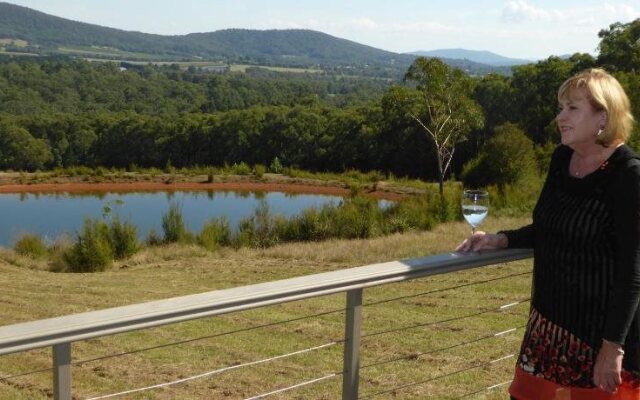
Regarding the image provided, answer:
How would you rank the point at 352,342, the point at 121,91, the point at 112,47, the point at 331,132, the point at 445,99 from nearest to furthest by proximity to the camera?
1. the point at 352,342
2. the point at 445,99
3. the point at 331,132
4. the point at 121,91
5. the point at 112,47

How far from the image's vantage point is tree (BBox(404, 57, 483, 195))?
23484 mm

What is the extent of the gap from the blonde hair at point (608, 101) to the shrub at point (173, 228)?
39.6 ft

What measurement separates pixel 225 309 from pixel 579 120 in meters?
0.93

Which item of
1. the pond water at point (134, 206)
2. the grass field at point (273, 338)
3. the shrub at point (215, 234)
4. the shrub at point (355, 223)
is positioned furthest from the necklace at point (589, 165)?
the pond water at point (134, 206)

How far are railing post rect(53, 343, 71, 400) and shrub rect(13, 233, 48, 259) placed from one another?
452 inches

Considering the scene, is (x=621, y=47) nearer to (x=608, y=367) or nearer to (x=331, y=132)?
(x=331, y=132)

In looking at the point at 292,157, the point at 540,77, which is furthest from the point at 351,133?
the point at 540,77

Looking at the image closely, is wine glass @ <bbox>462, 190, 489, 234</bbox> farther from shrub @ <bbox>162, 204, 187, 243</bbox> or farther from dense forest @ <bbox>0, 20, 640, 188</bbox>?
dense forest @ <bbox>0, 20, 640, 188</bbox>

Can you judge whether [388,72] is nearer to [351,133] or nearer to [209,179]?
[351,133]

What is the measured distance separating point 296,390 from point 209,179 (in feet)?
76.8

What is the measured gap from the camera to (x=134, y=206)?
20438 mm

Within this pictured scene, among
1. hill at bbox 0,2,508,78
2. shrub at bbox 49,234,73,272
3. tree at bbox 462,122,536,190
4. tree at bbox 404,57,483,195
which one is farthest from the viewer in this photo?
hill at bbox 0,2,508,78

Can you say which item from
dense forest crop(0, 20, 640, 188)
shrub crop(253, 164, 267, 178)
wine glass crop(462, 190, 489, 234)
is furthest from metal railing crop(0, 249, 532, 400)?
shrub crop(253, 164, 267, 178)

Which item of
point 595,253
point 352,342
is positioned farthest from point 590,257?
point 352,342
